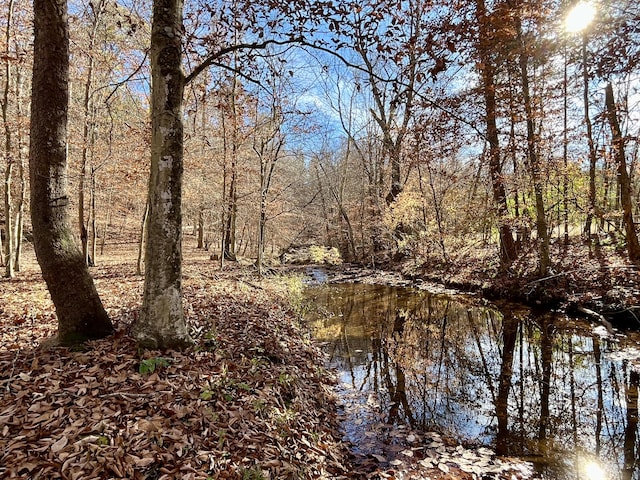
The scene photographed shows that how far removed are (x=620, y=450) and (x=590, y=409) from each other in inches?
41.5

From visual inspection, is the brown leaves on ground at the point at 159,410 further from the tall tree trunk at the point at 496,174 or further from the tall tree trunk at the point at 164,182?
the tall tree trunk at the point at 496,174

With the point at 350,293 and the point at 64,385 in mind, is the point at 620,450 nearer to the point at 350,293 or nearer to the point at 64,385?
the point at 64,385

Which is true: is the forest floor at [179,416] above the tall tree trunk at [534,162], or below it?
below

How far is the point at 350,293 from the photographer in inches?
611

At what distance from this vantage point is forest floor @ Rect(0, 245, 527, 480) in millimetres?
3029

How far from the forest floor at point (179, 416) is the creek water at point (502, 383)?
22.2 inches

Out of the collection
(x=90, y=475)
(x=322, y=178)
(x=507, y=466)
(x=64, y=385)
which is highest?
(x=322, y=178)

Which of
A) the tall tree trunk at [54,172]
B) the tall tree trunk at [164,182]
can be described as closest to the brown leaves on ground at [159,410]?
the tall tree trunk at [164,182]

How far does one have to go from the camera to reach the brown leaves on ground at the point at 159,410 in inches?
118

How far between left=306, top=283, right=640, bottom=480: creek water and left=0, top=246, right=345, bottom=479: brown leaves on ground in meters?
1.09

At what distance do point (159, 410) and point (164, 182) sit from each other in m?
2.72

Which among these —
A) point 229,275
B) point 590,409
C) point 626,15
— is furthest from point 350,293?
point 626,15

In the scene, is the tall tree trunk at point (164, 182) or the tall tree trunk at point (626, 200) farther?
the tall tree trunk at point (626, 200)

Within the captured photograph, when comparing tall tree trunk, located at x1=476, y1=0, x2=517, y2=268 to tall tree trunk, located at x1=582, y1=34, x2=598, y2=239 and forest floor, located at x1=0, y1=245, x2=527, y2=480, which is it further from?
forest floor, located at x1=0, y1=245, x2=527, y2=480
